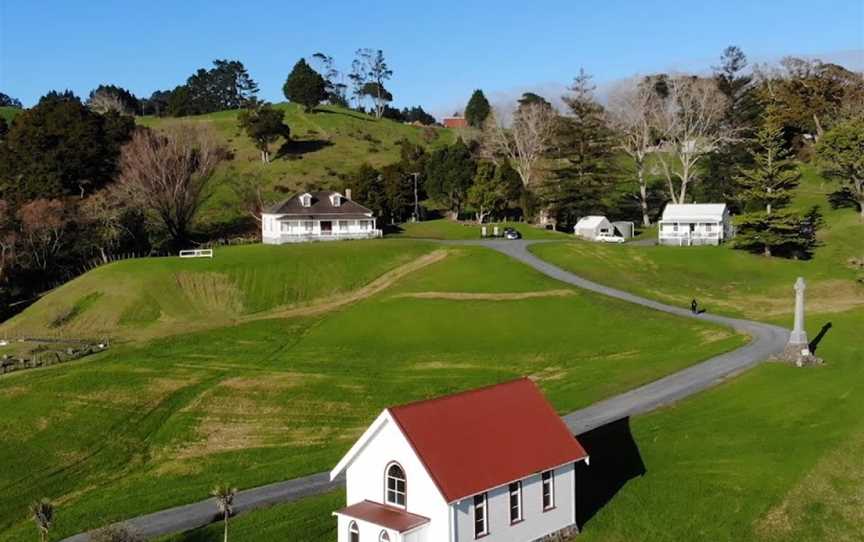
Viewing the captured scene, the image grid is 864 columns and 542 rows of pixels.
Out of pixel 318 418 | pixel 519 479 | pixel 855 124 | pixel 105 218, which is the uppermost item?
pixel 855 124

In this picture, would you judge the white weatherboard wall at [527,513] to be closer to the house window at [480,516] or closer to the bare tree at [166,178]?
the house window at [480,516]

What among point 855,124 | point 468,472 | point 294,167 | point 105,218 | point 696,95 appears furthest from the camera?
point 294,167

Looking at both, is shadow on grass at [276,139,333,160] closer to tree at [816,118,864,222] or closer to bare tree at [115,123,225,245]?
bare tree at [115,123,225,245]

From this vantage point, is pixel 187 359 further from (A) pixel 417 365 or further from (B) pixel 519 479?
(B) pixel 519 479

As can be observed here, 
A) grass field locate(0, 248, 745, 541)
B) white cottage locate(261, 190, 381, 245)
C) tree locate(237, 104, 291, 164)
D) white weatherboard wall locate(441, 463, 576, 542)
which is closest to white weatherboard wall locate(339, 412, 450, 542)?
white weatherboard wall locate(441, 463, 576, 542)

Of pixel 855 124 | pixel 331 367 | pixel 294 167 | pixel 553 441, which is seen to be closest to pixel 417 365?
pixel 331 367

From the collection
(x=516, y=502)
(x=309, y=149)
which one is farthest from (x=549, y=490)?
(x=309, y=149)
